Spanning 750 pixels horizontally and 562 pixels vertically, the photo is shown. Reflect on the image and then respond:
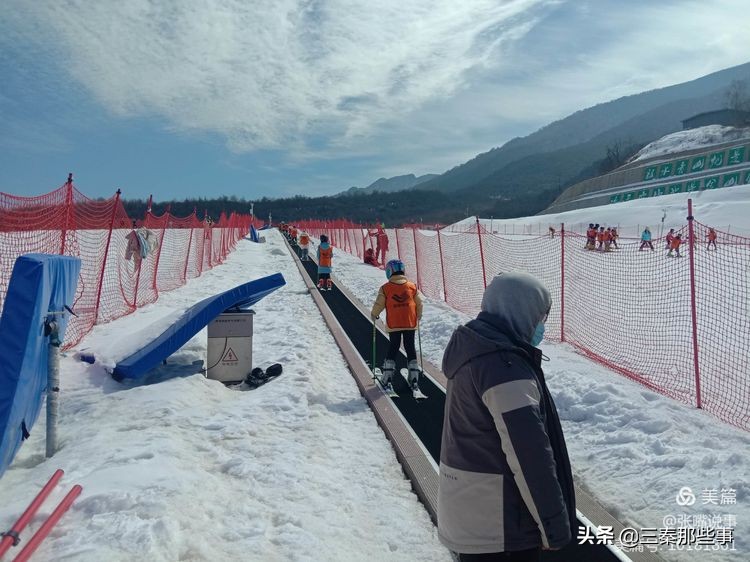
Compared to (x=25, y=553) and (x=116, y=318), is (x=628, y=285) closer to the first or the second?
(x=116, y=318)

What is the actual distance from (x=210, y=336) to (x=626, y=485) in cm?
532

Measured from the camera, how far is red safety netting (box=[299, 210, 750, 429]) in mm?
7379

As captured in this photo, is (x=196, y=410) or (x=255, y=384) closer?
(x=196, y=410)

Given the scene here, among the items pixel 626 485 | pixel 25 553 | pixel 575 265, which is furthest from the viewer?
pixel 575 265

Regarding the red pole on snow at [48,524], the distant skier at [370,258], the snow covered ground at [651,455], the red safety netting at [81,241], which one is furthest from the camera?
the distant skier at [370,258]

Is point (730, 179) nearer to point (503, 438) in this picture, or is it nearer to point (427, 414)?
point (427, 414)

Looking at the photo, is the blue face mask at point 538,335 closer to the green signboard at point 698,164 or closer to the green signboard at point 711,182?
the green signboard at point 711,182

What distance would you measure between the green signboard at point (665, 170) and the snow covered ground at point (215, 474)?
74.8 meters

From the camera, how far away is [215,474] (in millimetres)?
4578

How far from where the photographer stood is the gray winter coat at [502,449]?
2143 mm

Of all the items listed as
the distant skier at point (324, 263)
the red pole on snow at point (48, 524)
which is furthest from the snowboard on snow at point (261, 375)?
the distant skier at point (324, 263)

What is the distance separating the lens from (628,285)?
16297 millimetres

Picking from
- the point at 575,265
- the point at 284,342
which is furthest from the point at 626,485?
the point at 575,265

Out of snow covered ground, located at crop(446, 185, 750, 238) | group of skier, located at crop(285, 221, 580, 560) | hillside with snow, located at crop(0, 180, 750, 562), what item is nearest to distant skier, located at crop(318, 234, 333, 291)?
hillside with snow, located at crop(0, 180, 750, 562)
